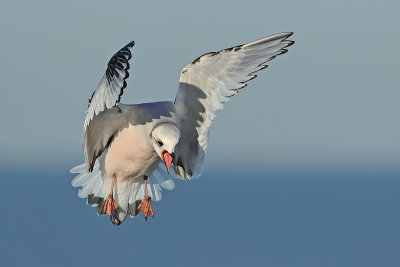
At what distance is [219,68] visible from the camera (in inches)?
307

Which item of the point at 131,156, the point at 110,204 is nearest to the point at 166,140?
the point at 131,156

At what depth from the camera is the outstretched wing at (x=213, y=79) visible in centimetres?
766

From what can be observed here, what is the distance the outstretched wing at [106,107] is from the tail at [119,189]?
0.61 metres

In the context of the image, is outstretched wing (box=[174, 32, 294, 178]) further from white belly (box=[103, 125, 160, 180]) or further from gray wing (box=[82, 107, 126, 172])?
gray wing (box=[82, 107, 126, 172])

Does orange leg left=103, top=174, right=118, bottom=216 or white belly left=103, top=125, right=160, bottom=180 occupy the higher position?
white belly left=103, top=125, right=160, bottom=180

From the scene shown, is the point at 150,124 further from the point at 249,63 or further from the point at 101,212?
the point at 101,212

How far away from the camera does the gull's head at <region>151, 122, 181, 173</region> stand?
291 inches

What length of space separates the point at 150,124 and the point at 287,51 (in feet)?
4.37

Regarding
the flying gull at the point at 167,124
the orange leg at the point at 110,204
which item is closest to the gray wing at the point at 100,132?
the flying gull at the point at 167,124

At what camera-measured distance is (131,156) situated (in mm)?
8102

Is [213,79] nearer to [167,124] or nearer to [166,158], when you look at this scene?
[167,124]

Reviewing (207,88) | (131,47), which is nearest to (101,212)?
(207,88)

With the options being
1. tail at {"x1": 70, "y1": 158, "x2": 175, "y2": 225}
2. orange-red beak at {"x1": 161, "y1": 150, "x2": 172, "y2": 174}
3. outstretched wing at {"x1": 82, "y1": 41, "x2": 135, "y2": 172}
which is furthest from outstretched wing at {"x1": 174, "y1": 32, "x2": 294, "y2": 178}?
tail at {"x1": 70, "y1": 158, "x2": 175, "y2": 225}

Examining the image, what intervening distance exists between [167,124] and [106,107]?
54 cm
